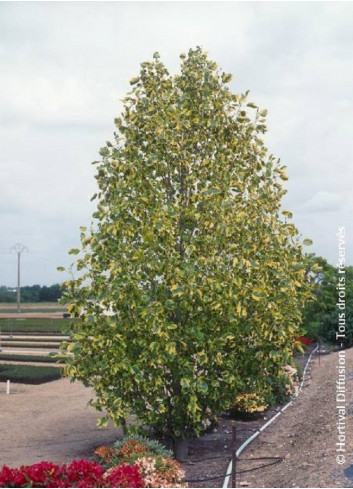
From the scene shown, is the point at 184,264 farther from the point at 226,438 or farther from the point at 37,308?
the point at 37,308

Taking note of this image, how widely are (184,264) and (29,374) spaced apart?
1594 centimetres

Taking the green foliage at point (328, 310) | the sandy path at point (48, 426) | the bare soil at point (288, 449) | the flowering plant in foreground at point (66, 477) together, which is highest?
the green foliage at point (328, 310)

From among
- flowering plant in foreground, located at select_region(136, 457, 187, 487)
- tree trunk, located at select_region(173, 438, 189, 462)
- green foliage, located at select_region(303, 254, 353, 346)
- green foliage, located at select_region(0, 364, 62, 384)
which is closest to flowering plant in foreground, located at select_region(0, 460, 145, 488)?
flowering plant in foreground, located at select_region(136, 457, 187, 487)

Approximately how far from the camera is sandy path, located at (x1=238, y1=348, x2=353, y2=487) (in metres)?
10.4

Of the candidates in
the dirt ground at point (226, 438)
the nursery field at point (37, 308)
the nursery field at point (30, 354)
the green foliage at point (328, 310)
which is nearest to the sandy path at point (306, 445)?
the dirt ground at point (226, 438)

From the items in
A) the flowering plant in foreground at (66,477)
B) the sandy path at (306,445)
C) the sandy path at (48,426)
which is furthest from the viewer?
the sandy path at (48,426)

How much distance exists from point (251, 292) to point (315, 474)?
132 inches

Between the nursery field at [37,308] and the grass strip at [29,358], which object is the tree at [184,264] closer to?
the grass strip at [29,358]

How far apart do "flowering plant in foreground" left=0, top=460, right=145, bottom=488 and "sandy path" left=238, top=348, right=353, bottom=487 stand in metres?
3.31

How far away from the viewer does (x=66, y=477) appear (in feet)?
26.6

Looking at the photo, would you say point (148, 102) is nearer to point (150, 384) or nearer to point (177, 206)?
point (177, 206)

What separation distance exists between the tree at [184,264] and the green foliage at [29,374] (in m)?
12.1

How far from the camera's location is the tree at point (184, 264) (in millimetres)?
11766

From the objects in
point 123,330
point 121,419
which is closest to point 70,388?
point 121,419
